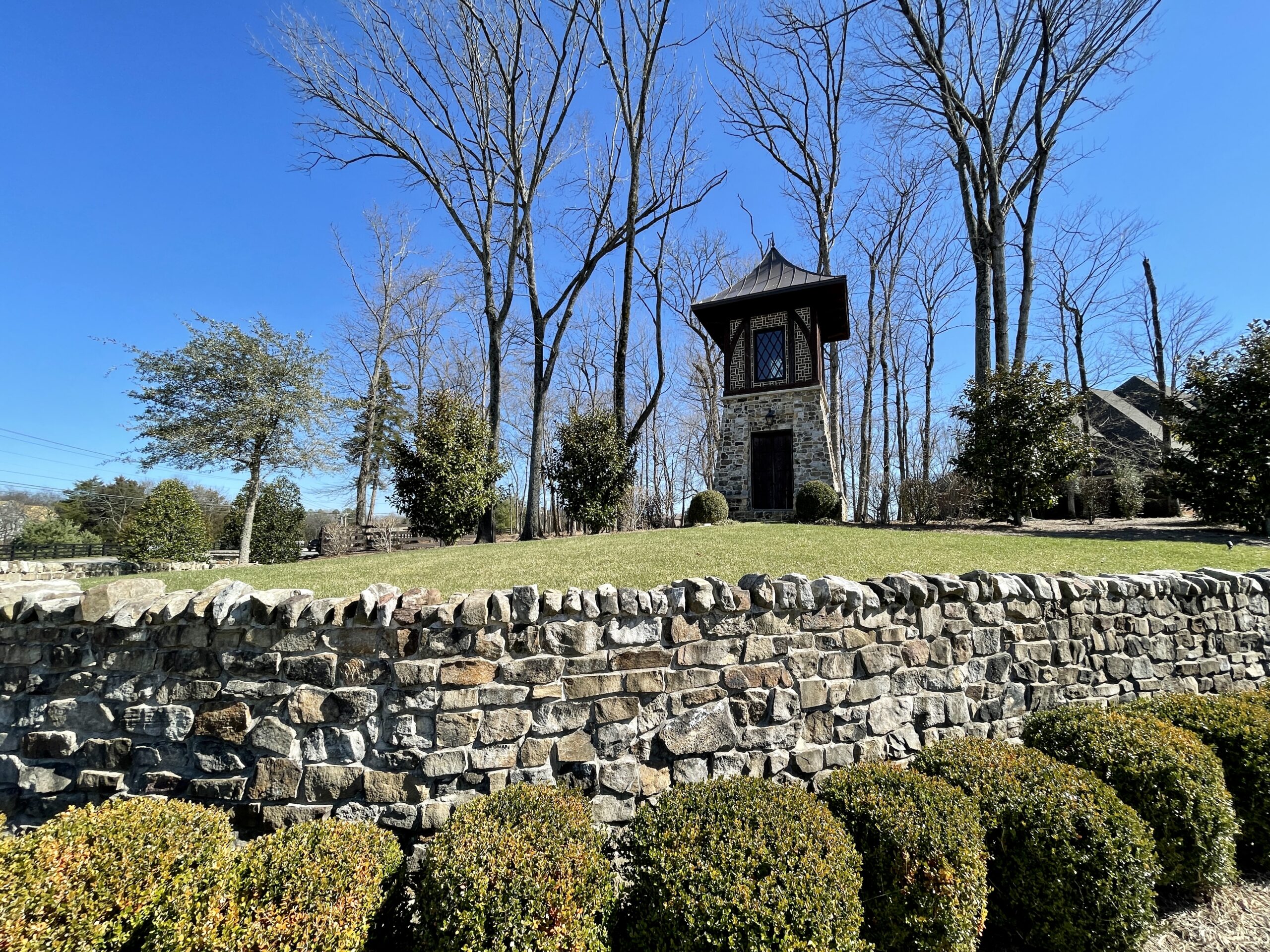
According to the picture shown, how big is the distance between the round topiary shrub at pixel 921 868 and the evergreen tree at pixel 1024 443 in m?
10.9

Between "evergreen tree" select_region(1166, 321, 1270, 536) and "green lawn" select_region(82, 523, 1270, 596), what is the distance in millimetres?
2201

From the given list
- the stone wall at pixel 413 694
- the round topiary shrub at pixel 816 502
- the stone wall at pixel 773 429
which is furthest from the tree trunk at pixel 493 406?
the stone wall at pixel 413 694

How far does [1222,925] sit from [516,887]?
375cm

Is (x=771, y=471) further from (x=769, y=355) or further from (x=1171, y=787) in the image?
(x=1171, y=787)

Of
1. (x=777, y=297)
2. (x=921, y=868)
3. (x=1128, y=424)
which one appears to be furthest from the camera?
(x=1128, y=424)

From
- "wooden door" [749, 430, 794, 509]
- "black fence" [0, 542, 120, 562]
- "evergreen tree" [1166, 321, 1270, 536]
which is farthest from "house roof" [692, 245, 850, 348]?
"black fence" [0, 542, 120, 562]

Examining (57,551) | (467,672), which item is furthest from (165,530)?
(57,551)

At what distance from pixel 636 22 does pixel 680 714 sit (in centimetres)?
1898

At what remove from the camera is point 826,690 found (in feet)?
11.0

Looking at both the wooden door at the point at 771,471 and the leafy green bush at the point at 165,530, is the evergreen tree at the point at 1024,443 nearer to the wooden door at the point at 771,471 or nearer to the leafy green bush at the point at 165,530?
the wooden door at the point at 771,471

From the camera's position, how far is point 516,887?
1999 millimetres

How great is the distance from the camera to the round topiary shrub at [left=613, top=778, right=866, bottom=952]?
197cm

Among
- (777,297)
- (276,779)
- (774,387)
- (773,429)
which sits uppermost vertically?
(777,297)

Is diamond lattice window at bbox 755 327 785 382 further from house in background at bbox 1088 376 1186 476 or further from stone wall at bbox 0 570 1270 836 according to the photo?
stone wall at bbox 0 570 1270 836
